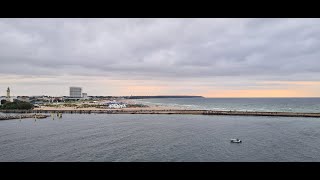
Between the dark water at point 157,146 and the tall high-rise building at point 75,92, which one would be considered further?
the tall high-rise building at point 75,92

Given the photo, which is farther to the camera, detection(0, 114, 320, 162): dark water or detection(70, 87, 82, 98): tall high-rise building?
detection(70, 87, 82, 98): tall high-rise building

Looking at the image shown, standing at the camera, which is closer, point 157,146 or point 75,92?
point 157,146
